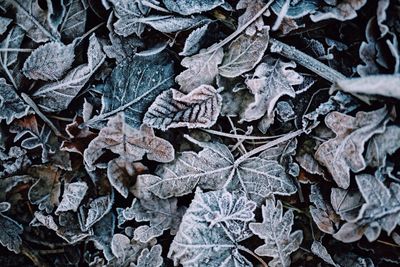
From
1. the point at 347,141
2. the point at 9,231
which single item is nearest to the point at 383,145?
the point at 347,141

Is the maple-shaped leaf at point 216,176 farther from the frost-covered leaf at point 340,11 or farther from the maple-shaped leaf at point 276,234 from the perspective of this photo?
the frost-covered leaf at point 340,11

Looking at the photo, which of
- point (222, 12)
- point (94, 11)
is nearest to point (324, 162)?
point (222, 12)

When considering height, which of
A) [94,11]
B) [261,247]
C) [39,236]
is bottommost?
[261,247]

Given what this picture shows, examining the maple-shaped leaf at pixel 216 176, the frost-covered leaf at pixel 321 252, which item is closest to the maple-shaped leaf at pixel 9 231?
the maple-shaped leaf at pixel 216 176

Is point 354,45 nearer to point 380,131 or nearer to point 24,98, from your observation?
point 380,131

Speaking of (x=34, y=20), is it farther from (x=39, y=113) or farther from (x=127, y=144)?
(x=127, y=144)

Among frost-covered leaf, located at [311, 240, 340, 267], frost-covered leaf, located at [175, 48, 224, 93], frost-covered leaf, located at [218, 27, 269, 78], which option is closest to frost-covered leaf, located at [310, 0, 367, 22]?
frost-covered leaf, located at [218, 27, 269, 78]
